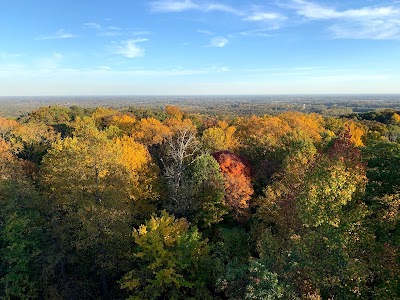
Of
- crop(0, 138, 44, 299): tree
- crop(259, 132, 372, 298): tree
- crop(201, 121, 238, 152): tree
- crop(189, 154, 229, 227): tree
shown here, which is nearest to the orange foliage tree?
crop(189, 154, 229, 227): tree

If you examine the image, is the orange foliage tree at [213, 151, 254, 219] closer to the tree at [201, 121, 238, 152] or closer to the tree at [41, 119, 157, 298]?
the tree at [41, 119, 157, 298]

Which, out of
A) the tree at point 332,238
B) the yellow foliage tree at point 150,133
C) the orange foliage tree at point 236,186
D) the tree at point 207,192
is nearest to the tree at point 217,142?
the yellow foliage tree at point 150,133

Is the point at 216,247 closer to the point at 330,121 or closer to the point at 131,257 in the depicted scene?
the point at 131,257

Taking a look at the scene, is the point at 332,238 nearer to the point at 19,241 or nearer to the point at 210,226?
the point at 210,226

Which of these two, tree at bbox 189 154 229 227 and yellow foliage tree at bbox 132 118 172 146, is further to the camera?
yellow foliage tree at bbox 132 118 172 146

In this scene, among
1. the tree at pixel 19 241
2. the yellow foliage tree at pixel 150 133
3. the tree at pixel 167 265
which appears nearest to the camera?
the tree at pixel 167 265

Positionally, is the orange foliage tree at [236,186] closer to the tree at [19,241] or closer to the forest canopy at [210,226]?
the forest canopy at [210,226]

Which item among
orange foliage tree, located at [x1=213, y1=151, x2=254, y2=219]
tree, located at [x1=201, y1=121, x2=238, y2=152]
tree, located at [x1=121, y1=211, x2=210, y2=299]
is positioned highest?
tree, located at [x1=201, y1=121, x2=238, y2=152]

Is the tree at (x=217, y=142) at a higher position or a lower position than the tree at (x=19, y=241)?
higher
